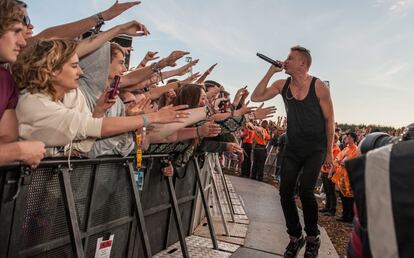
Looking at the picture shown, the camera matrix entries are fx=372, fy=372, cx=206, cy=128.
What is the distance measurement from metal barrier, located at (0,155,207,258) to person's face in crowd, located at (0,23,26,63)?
0.63 meters

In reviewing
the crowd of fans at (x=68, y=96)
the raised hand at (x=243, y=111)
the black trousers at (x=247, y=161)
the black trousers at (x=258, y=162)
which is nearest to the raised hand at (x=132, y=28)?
the crowd of fans at (x=68, y=96)

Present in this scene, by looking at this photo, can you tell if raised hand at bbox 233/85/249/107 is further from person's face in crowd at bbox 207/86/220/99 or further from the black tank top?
the black tank top

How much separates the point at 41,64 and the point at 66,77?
0.53ft

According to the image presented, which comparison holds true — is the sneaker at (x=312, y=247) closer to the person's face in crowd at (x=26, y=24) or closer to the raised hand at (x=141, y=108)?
the raised hand at (x=141, y=108)

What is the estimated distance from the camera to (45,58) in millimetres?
2289

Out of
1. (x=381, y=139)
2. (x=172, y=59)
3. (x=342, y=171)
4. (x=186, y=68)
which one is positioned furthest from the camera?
(x=342, y=171)

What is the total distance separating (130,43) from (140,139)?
3236 mm

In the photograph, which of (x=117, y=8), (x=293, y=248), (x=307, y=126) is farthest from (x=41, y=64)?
(x=293, y=248)

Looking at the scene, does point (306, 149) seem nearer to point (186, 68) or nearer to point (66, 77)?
point (186, 68)

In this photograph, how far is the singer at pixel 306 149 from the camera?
13.7 ft

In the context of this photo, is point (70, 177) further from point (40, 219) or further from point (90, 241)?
point (90, 241)

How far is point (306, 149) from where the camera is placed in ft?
13.8

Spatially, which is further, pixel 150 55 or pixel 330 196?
pixel 330 196

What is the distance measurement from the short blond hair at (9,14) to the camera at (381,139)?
77.9 inches
